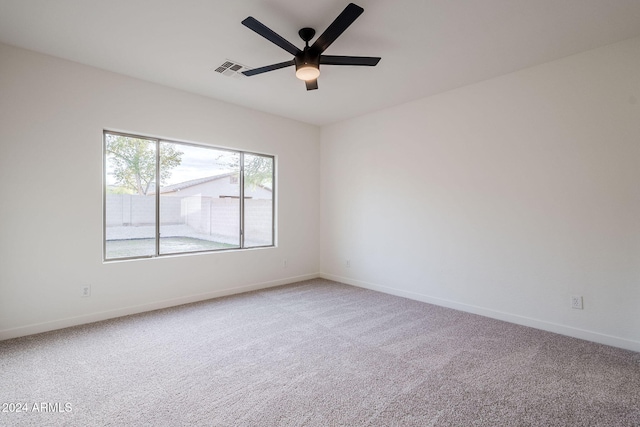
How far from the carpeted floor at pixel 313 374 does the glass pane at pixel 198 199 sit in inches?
43.8

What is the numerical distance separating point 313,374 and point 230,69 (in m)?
3.14

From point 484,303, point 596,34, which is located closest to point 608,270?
point 484,303

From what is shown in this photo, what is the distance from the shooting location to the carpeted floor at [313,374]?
1851mm

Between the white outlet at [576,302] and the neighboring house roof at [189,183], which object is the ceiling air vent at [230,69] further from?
the white outlet at [576,302]

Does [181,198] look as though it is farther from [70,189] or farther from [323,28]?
[323,28]

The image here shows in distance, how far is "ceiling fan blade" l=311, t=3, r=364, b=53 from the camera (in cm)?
200

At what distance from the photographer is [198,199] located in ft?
14.3

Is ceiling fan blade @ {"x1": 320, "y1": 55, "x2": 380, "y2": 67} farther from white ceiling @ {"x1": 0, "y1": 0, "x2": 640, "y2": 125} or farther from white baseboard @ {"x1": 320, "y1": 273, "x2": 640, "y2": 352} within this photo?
white baseboard @ {"x1": 320, "y1": 273, "x2": 640, "y2": 352}

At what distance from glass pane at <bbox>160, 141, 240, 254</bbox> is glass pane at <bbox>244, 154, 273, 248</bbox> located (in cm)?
15

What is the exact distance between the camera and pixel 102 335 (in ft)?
9.79

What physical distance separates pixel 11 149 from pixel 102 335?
1.97 meters

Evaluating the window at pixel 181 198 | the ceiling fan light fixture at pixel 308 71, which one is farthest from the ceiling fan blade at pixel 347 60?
the window at pixel 181 198

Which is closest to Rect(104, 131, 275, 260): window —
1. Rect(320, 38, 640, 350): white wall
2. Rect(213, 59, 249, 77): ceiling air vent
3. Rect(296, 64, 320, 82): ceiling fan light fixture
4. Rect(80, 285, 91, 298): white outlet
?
Rect(80, 285, 91, 298): white outlet

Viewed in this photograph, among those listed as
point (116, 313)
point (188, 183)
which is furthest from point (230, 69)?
point (116, 313)
